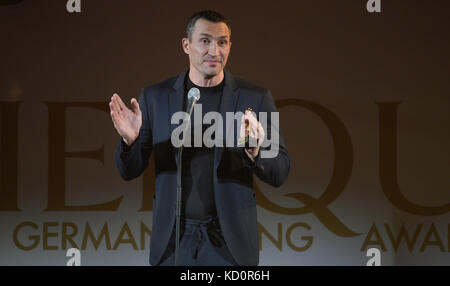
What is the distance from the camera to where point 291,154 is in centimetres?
456

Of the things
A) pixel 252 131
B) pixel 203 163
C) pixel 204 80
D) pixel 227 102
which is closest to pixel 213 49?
pixel 204 80

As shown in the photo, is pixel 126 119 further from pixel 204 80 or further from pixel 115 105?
pixel 204 80

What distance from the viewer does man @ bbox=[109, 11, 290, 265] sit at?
2.99 metres

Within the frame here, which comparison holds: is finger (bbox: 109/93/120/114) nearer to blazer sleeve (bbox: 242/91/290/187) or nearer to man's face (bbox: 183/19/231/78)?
man's face (bbox: 183/19/231/78)

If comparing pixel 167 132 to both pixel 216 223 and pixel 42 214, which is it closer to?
pixel 216 223

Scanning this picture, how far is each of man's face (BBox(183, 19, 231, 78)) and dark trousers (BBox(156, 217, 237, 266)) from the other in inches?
35.2

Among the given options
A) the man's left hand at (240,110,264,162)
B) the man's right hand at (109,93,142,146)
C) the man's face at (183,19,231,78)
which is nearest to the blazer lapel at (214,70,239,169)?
the man's face at (183,19,231,78)

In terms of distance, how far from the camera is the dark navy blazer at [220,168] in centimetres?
306

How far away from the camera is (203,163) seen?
3.14m

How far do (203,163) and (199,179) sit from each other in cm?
11
